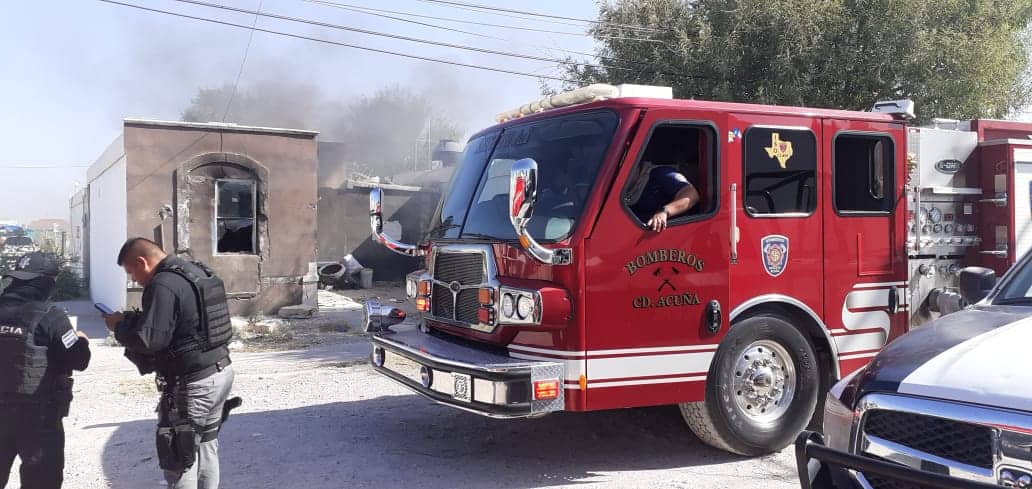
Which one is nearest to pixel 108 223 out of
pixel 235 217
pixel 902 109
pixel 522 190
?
pixel 235 217

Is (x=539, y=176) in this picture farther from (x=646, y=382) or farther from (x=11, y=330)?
(x=11, y=330)

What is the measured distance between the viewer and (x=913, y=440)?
2.81 m

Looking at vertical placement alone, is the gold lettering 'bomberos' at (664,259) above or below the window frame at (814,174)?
below

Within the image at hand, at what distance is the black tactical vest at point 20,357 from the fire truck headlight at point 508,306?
2.43m

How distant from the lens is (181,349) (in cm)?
385

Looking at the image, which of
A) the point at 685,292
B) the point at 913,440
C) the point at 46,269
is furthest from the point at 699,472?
the point at 46,269

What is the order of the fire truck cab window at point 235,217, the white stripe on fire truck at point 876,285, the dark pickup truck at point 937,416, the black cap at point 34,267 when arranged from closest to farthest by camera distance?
the dark pickup truck at point 937,416
the black cap at point 34,267
the white stripe on fire truck at point 876,285
the fire truck cab window at point 235,217

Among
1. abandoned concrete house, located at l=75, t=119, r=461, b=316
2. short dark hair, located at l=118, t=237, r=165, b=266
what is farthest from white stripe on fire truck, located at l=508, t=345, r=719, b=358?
abandoned concrete house, located at l=75, t=119, r=461, b=316

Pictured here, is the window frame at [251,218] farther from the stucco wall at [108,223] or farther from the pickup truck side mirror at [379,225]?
the pickup truck side mirror at [379,225]

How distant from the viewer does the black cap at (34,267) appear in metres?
4.15

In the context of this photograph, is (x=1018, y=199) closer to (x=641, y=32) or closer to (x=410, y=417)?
(x=410, y=417)

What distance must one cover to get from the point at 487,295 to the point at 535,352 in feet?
1.55

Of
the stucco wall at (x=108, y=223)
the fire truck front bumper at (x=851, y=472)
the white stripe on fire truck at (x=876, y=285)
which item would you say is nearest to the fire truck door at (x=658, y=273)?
the white stripe on fire truck at (x=876, y=285)

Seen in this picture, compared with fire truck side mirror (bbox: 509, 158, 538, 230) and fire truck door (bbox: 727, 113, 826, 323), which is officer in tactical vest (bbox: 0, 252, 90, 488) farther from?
fire truck door (bbox: 727, 113, 826, 323)
